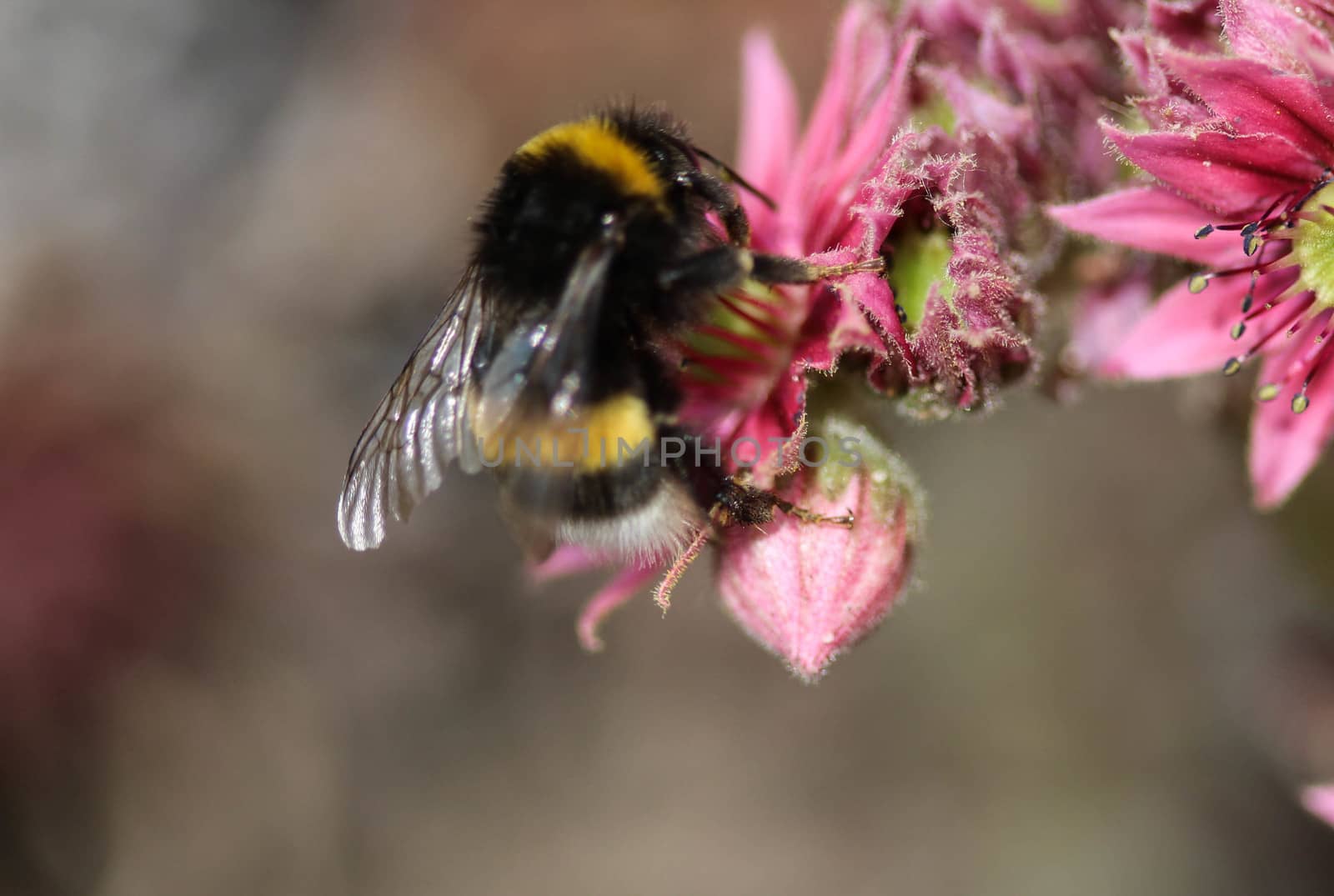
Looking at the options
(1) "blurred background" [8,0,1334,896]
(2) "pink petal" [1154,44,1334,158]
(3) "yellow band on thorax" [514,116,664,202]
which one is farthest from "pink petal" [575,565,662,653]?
(1) "blurred background" [8,0,1334,896]

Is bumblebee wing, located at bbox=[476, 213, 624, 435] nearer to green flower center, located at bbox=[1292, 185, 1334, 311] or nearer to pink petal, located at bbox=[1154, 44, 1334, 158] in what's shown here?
pink petal, located at bbox=[1154, 44, 1334, 158]

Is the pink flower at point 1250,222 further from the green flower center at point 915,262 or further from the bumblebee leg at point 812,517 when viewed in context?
the bumblebee leg at point 812,517

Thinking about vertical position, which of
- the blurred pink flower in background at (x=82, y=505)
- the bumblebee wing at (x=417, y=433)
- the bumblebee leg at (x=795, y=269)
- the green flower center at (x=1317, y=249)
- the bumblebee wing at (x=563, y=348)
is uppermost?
the green flower center at (x=1317, y=249)

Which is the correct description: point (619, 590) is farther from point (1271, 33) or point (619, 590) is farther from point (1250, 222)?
point (1271, 33)

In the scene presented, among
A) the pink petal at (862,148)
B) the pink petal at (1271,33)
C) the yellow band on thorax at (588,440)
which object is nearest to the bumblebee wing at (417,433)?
the yellow band on thorax at (588,440)

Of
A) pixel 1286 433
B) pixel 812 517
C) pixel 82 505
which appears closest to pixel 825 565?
pixel 812 517

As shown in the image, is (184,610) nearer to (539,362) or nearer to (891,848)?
(891,848)
